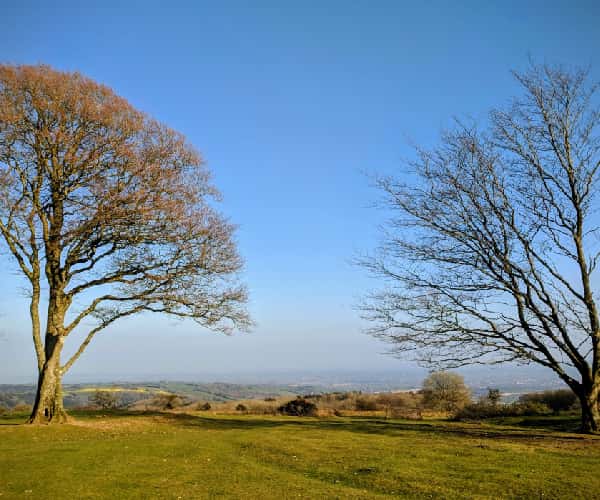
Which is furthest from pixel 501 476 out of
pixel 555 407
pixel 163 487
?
pixel 555 407

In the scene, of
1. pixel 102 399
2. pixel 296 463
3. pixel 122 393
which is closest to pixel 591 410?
pixel 296 463

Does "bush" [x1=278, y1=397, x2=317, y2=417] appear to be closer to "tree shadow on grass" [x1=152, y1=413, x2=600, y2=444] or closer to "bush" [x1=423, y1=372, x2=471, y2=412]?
"tree shadow on grass" [x1=152, y1=413, x2=600, y2=444]

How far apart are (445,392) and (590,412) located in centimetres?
2018

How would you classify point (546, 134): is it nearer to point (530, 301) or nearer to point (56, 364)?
point (530, 301)

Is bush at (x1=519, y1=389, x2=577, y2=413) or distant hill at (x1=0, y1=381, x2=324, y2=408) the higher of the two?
bush at (x1=519, y1=389, x2=577, y2=413)

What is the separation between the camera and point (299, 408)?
3200cm

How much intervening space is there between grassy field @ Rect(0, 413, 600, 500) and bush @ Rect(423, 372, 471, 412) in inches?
674

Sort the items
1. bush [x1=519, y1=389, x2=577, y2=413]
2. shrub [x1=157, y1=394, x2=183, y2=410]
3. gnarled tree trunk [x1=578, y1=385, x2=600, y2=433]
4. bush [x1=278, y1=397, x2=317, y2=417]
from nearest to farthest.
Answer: gnarled tree trunk [x1=578, y1=385, x2=600, y2=433]
bush [x1=519, y1=389, x2=577, y2=413]
bush [x1=278, y1=397, x2=317, y2=417]
shrub [x1=157, y1=394, x2=183, y2=410]

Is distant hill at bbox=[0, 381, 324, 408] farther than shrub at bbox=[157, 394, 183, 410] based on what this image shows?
Yes

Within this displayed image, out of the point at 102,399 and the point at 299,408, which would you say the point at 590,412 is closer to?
the point at 299,408

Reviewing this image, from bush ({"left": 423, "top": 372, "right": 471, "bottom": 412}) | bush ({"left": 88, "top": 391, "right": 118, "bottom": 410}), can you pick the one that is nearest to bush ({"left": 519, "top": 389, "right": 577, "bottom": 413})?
bush ({"left": 423, "top": 372, "right": 471, "bottom": 412})

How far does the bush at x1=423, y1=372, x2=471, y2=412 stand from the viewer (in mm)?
35250

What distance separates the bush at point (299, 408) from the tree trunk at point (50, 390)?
15423mm

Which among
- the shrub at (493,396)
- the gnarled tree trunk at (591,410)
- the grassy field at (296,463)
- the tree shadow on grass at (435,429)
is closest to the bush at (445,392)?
the shrub at (493,396)
